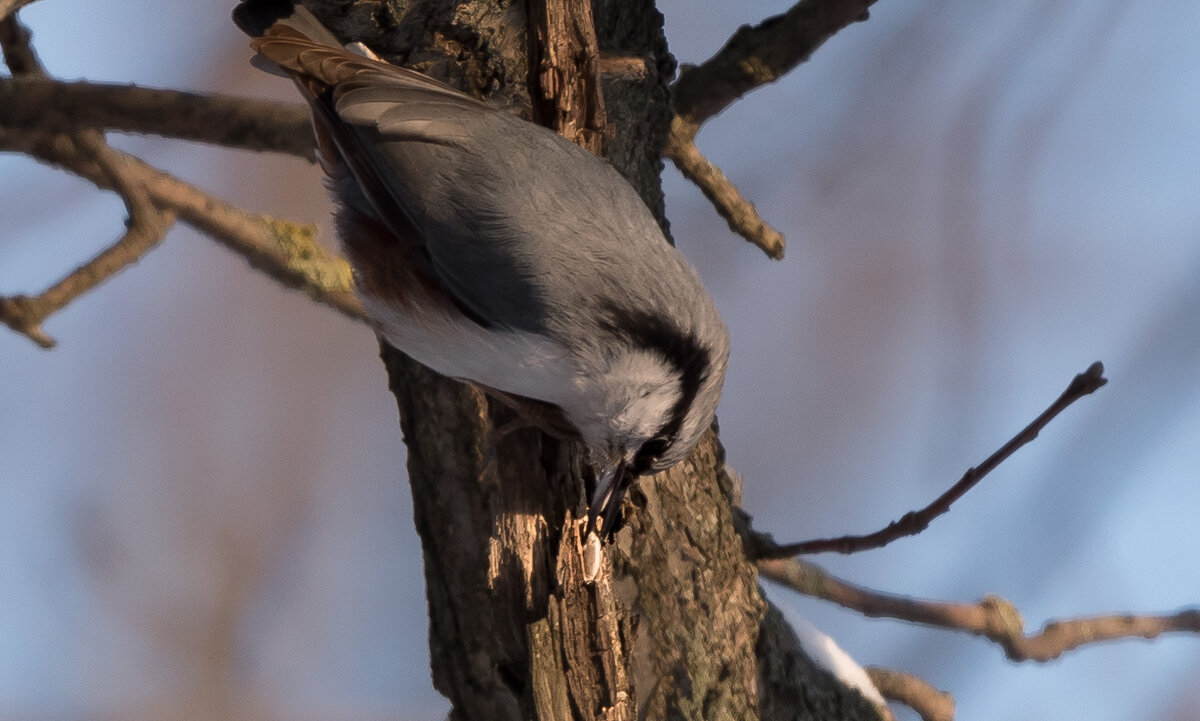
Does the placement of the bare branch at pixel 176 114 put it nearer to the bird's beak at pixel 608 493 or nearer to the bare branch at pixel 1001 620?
the bird's beak at pixel 608 493

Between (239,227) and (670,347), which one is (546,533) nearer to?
(670,347)

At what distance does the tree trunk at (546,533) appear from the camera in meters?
1.43

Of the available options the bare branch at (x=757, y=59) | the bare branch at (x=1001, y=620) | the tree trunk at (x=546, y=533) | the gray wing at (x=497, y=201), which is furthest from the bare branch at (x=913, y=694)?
the bare branch at (x=757, y=59)

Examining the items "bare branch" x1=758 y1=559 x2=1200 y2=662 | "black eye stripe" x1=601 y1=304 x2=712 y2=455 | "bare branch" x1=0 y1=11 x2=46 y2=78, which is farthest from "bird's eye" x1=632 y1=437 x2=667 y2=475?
"bare branch" x1=0 y1=11 x2=46 y2=78

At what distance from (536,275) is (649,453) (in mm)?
291

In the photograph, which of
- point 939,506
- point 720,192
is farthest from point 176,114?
point 939,506

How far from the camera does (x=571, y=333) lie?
140 centimetres

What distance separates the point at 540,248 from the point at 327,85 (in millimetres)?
422

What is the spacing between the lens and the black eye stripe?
139 cm

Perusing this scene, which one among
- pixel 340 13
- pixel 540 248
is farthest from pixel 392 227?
pixel 340 13

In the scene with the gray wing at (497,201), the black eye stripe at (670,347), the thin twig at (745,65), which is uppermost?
the thin twig at (745,65)

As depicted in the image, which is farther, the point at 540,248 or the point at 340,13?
the point at 340,13

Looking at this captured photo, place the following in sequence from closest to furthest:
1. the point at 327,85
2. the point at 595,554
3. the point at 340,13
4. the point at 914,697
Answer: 1. the point at 595,554
2. the point at 327,85
3. the point at 340,13
4. the point at 914,697

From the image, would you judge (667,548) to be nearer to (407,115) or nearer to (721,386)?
(721,386)
